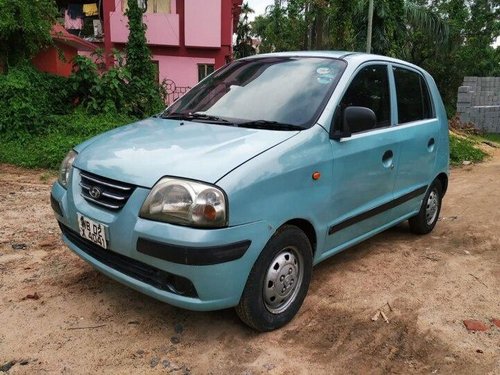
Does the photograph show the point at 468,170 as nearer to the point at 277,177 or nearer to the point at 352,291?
the point at 352,291

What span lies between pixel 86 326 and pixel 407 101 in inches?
126

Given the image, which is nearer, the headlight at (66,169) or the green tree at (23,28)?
the headlight at (66,169)

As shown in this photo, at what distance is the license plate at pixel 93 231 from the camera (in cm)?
268

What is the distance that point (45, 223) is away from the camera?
4789 mm

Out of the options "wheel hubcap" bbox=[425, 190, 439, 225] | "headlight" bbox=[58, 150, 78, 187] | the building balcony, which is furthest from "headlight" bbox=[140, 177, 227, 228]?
the building balcony

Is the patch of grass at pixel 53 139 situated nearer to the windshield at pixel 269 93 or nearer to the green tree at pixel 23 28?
the green tree at pixel 23 28

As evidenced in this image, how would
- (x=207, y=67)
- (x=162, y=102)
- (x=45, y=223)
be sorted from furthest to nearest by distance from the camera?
(x=207, y=67) < (x=162, y=102) < (x=45, y=223)

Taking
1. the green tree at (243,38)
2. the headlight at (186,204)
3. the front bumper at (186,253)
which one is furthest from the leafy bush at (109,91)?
the green tree at (243,38)

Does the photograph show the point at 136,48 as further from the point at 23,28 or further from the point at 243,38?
the point at 243,38

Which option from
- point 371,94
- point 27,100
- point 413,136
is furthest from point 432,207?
point 27,100

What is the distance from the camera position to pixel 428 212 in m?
4.82

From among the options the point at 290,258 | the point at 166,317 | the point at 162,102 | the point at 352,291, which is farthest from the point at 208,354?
the point at 162,102

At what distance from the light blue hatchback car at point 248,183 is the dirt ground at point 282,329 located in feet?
0.89

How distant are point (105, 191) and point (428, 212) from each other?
3.39 metres
